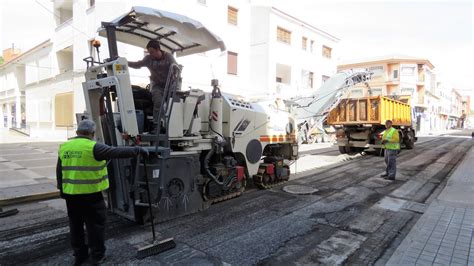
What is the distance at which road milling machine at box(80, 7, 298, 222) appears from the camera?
4527mm

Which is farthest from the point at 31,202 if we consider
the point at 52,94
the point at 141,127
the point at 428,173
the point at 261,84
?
the point at 261,84

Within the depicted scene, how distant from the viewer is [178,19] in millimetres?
4762

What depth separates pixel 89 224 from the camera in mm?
3549

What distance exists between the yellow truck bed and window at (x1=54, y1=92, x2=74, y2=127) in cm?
1343

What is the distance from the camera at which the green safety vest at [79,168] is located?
3.39 metres

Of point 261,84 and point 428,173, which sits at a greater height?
point 261,84

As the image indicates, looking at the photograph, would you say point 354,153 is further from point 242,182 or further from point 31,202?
point 31,202

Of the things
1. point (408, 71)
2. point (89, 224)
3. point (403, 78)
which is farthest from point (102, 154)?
point (408, 71)

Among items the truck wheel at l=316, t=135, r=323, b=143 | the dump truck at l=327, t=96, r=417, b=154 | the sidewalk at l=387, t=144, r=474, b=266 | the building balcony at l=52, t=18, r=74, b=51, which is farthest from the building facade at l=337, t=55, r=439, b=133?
the sidewalk at l=387, t=144, r=474, b=266

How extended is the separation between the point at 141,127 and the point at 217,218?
188 cm

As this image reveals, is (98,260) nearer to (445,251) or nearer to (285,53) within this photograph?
(445,251)

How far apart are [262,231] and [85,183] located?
2.54 m

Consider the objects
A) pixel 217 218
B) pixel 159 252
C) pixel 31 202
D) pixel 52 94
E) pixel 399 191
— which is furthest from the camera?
pixel 52 94

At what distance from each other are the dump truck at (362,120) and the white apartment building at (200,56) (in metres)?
6.40
